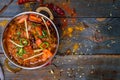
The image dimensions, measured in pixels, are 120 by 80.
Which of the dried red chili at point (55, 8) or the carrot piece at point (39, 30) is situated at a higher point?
the dried red chili at point (55, 8)

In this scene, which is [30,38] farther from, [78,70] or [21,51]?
[78,70]

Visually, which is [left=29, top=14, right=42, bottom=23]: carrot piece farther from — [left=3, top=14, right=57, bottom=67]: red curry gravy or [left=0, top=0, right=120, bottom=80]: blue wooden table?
[left=0, top=0, right=120, bottom=80]: blue wooden table

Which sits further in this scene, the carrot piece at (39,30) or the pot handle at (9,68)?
the pot handle at (9,68)

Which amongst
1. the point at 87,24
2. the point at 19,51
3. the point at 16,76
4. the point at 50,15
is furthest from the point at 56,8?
the point at 16,76

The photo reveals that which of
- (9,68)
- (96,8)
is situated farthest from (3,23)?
(96,8)

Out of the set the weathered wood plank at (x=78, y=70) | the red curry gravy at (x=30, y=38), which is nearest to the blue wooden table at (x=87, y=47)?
the weathered wood plank at (x=78, y=70)

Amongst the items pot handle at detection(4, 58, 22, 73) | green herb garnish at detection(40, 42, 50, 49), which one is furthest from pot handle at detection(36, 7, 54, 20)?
pot handle at detection(4, 58, 22, 73)

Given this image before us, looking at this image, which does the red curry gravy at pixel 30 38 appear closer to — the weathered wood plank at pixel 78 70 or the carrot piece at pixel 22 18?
the carrot piece at pixel 22 18

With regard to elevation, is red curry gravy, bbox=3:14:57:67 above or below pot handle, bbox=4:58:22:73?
above

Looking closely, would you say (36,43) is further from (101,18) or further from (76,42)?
(101,18)

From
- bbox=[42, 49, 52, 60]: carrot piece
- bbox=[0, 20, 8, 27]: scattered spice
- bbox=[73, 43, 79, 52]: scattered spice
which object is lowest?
bbox=[73, 43, 79, 52]: scattered spice

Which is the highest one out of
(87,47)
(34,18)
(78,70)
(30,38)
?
(34,18)
